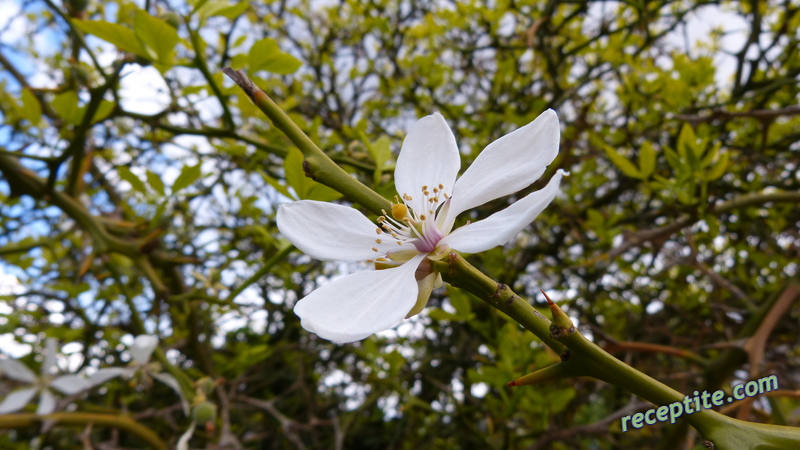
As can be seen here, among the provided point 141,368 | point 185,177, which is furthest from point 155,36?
point 141,368

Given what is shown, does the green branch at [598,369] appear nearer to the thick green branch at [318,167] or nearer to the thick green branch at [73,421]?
the thick green branch at [318,167]

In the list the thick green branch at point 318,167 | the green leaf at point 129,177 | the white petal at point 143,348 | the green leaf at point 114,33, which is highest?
the green leaf at point 129,177

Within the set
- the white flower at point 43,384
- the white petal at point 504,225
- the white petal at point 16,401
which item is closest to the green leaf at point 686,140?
the white petal at point 504,225

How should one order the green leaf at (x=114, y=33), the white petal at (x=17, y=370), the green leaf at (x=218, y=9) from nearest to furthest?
1. the green leaf at (x=114, y=33)
2. the green leaf at (x=218, y=9)
3. the white petal at (x=17, y=370)

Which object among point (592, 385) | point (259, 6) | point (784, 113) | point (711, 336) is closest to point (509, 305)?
point (784, 113)

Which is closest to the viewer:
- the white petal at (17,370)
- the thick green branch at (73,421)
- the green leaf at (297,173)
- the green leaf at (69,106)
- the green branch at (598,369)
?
the green branch at (598,369)

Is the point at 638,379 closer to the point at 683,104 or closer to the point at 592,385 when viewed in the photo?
the point at 683,104

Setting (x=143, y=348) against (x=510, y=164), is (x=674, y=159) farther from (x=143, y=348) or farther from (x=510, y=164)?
(x=143, y=348)
